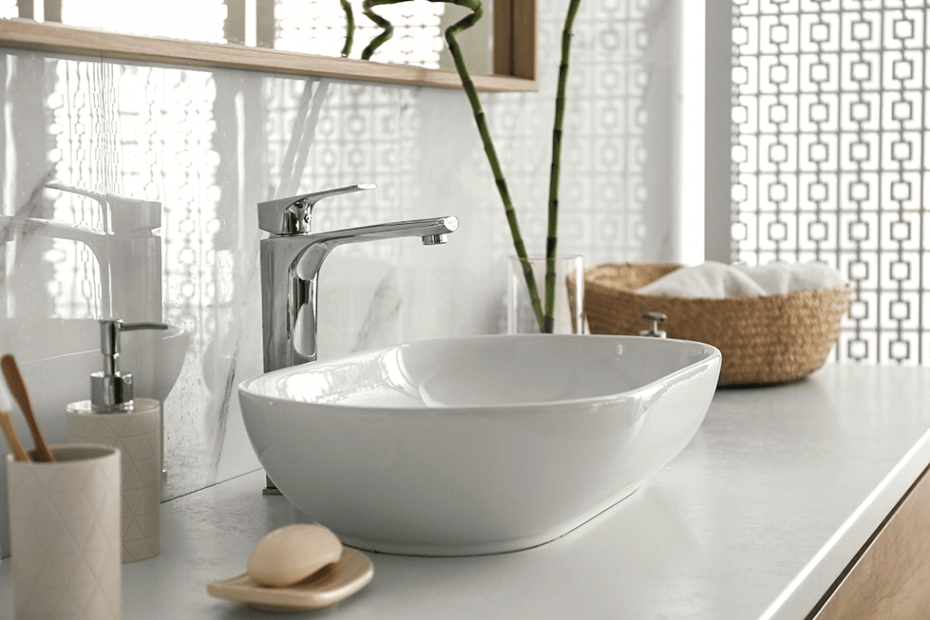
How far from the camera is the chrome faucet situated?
35.8 inches

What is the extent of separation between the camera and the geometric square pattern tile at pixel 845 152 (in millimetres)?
2000

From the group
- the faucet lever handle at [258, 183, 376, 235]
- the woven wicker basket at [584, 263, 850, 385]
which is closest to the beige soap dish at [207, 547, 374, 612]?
the faucet lever handle at [258, 183, 376, 235]

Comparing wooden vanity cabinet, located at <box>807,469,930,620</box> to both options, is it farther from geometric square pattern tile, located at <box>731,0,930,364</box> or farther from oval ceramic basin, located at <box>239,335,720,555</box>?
geometric square pattern tile, located at <box>731,0,930,364</box>

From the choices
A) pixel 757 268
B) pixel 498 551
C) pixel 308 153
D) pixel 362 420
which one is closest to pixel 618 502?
pixel 498 551

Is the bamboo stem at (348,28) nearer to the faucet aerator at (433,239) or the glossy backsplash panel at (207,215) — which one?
the glossy backsplash panel at (207,215)

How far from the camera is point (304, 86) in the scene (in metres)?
1.09

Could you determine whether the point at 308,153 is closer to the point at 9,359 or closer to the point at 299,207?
the point at 299,207

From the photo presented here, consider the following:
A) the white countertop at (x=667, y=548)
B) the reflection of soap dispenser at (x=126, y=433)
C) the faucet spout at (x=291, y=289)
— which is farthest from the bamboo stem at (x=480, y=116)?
the reflection of soap dispenser at (x=126, y=433)

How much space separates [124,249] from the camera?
87 cm

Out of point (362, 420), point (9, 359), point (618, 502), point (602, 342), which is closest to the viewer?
point (9, 359)

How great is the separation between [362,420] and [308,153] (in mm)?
505

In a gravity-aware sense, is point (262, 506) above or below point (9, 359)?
below

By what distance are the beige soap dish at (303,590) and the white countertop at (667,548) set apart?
1 cm

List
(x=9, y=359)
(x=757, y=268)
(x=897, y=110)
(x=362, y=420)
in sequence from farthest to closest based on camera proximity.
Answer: (x=897, y=110) < (x=757, y=268) < (x=362, y=420) < (x=9, y=359)
